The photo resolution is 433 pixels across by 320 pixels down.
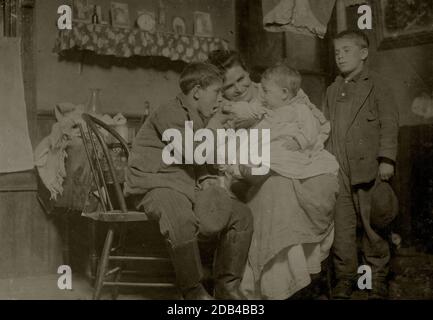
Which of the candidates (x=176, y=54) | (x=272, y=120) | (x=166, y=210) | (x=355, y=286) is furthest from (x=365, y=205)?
(x=176, y=54)

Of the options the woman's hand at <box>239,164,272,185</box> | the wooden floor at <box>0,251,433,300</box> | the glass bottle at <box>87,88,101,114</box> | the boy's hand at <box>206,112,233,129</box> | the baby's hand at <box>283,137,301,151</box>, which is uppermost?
the glass bottle at <box>87,88,101,114</box>

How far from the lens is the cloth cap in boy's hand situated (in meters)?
1.86

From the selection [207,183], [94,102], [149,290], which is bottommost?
[149,290]

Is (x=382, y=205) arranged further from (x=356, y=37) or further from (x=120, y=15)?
(x=120, y=15)

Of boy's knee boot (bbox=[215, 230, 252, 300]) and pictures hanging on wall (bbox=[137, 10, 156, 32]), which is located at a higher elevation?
pictures hanging on wall (bbox=[137, 10, 156, 32])

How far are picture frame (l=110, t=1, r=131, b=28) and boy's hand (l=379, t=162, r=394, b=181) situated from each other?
1287 mm

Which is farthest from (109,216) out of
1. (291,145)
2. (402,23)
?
(402,23)

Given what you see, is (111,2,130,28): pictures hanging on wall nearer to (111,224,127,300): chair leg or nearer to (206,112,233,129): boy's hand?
(206,112,233,129): boy's hand

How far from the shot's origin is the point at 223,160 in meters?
1.76

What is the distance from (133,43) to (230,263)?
1228mm

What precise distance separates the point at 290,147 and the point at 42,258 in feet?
3.80

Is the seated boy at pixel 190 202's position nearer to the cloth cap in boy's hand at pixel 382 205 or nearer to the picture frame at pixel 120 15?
the cloth cap in boy's hand at pixel 382 205

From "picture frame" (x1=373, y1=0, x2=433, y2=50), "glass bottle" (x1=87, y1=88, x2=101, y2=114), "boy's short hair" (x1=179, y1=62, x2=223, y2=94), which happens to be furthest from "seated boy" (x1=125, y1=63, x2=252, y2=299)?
"picture frame" (x1=373, y1=0, x2=433, y2=50)

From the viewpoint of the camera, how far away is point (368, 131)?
189 centimetres
